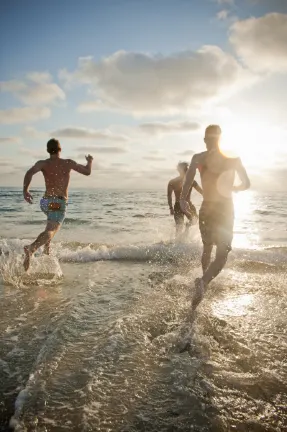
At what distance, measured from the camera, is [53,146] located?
5.96 m

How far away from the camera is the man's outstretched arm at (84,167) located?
19.9ft

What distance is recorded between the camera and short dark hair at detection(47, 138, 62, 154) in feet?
19.4

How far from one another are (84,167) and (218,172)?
9.48 feet

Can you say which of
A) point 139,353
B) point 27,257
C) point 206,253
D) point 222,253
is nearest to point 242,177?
point 222,253

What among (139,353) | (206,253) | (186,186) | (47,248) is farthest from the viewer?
(47,248)

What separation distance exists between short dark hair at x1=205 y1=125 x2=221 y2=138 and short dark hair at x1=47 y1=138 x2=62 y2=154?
121 inches

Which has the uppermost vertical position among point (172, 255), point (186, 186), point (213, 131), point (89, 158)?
point (213, 131)

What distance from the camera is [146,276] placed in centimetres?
632

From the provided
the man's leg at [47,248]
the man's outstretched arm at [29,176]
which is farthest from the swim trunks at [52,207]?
the man's leg at [47,248]

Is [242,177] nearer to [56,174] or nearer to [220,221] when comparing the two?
[220,221]

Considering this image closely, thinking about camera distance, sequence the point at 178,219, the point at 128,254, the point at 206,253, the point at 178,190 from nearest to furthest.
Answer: the point at 206,253 → the point at 128,254 → the point at 178,190 → the point at 178,219

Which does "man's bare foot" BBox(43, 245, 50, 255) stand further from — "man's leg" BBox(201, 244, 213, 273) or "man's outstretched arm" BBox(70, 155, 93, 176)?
"man's leg" BBox(201, 244, 213, 273)

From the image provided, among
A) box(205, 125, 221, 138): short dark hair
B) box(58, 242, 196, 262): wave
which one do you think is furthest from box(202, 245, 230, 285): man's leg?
box(58, 242, 196, 262): wave

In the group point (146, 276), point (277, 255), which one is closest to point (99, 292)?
point (146, 276)
